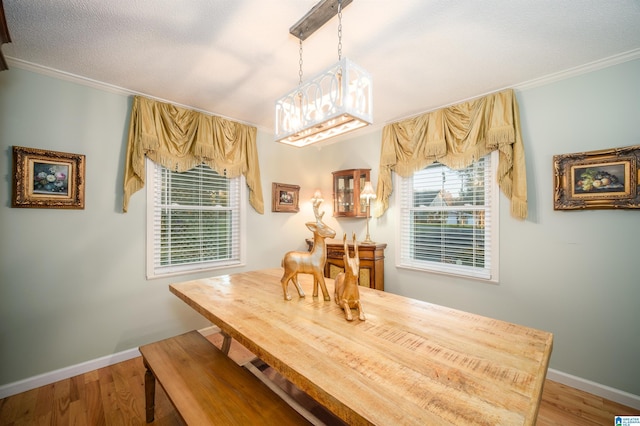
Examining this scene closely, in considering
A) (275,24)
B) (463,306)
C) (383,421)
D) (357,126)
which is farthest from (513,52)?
(383,421)

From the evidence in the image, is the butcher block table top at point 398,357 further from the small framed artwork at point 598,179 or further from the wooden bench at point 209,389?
the small framed artwork at point 598,179

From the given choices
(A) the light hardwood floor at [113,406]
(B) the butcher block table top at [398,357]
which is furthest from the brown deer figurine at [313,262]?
(A) the light hardwood floor at [113,406]

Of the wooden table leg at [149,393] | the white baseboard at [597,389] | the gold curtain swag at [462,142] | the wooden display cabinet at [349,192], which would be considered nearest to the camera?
the wooden table leg at [149,393]

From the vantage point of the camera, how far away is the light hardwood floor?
182 cm

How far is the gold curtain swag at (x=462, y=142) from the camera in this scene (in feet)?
7.89

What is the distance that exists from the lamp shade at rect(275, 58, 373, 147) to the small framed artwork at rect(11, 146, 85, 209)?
78.7 inches

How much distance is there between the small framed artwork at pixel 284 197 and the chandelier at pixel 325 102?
195 centimetres

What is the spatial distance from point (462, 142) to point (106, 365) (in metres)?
4.16

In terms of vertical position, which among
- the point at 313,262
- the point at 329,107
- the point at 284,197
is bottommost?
the point at 313,262

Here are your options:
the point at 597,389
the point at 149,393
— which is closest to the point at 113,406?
the point at 149,393

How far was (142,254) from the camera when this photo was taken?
267cm

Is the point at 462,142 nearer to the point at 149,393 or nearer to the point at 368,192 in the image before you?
the point at 368,192

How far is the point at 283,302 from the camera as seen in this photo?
1.57 metres

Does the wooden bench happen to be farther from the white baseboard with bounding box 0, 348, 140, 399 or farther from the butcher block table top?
the white baseboard with bounding box 0, 348, 140, 399
